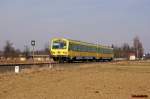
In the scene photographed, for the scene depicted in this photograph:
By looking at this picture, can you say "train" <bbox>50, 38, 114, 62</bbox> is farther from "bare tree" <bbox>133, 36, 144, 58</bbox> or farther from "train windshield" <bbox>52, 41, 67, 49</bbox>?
"bare tree" <bbox>133, 36, 144, 58</bbox>

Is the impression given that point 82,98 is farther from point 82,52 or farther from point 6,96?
point 82,52

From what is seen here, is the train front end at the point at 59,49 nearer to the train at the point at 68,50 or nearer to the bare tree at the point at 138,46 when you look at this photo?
the train at the point at 68,50

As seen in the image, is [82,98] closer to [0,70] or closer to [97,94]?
[97,94]

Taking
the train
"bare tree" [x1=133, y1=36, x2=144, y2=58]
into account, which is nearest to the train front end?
the train

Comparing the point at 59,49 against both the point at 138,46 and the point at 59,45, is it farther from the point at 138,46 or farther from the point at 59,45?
the point at 138,46

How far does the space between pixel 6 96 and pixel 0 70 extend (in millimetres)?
16047

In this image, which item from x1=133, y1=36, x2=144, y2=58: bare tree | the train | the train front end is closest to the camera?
the train front end

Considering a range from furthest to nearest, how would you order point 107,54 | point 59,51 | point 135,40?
point 135,40 → point 107,54 → point 59,51

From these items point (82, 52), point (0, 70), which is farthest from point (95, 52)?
point (0, 70)

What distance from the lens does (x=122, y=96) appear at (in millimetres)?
16125

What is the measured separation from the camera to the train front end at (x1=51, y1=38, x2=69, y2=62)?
52.4 meters

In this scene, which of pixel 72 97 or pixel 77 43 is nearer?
pixel 72 97

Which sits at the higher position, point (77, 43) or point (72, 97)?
point (77, 43)

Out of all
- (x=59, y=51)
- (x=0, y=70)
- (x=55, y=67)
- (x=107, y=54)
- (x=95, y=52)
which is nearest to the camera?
(x=0, y=70)
